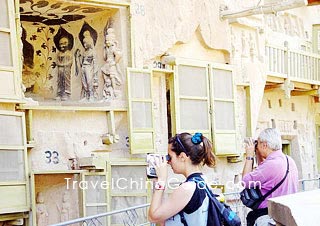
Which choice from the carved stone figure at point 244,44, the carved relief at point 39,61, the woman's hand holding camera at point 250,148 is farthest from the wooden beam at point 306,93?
the woman's hand holding camera at point 250,148

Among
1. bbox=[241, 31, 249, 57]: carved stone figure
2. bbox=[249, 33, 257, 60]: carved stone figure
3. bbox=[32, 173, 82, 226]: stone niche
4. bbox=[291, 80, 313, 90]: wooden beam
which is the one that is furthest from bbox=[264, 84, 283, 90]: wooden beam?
bbox=[32, 173, 82, 226]: stone niche

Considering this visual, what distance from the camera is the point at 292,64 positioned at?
42.5ft

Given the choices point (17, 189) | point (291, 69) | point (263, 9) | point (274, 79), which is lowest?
point (17, 189)

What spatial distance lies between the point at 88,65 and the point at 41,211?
7.60ft

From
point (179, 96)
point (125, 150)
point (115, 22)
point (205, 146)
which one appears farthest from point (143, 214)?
point (205, 146)

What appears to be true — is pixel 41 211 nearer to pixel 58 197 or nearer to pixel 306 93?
pixel 58 197

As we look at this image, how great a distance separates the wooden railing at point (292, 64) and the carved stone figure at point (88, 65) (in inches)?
151

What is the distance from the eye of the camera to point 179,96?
33.3 feet

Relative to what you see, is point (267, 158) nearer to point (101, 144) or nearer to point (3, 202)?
point (3, 202)

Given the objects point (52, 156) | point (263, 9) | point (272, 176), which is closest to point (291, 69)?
point (263, 9)

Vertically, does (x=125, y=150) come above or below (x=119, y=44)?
below

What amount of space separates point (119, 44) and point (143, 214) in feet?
7.99

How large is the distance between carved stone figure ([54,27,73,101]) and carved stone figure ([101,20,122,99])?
2.53 feet

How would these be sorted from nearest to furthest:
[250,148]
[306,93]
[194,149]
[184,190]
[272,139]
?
[184,190] < [194,149] < [272,139] < [250,148] < [306,93]
